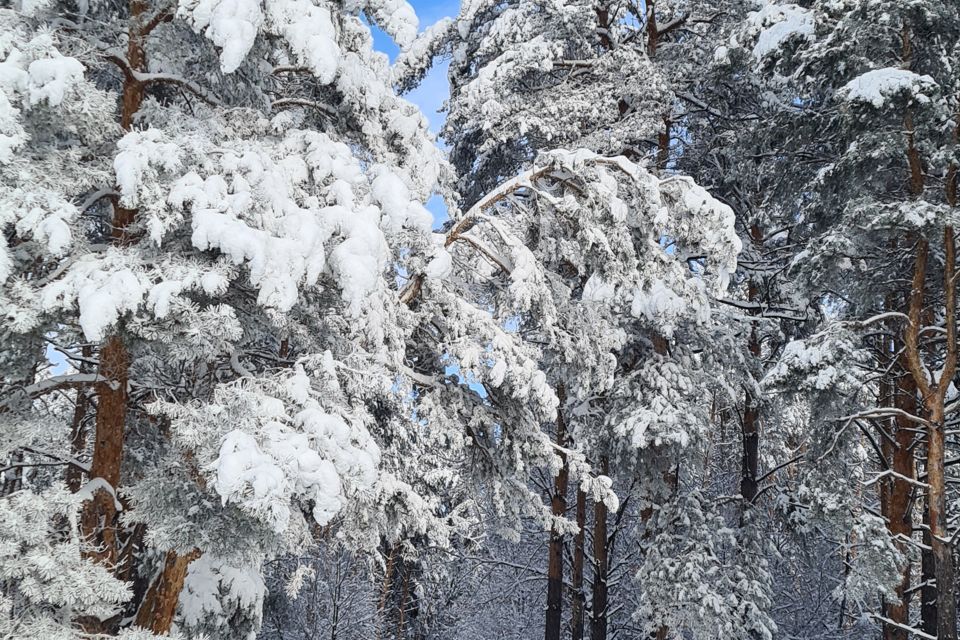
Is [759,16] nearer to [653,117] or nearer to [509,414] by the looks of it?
[653,117]

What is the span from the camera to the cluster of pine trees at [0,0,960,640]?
4.41 metres

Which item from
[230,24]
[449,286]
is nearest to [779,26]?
[449,286]

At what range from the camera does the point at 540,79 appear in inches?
467

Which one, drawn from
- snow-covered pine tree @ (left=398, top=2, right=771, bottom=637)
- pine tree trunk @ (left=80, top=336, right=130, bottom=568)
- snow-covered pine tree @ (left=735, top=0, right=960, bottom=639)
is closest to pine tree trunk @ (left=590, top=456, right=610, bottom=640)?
snow-covered pine tree @ (left=398, top=2, right=771, bottom=637)

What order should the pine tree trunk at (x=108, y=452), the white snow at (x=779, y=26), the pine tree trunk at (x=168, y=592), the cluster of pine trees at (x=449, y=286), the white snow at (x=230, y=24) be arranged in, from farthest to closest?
the white snow at (x=779, y=26)
the pine tree trunk at (x=168, y=592)
the pine tree trunk at (x=108, y=452)
the white snow at (x=230, y=24)
the cluster of pine trees at (x=449, y=286)

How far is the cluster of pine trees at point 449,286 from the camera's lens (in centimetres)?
441

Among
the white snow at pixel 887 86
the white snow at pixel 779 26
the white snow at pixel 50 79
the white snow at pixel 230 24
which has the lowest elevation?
the white snow at pixel 50 79

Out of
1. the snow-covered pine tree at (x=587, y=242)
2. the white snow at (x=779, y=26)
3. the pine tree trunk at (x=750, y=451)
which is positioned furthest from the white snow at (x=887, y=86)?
the pine tree trunk at (x=750, y=451)

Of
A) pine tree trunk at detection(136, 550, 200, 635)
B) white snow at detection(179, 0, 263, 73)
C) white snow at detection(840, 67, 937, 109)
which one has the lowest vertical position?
pine tree trunk at detection(136, 550, 200, 635)

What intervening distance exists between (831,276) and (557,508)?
20.2 feet

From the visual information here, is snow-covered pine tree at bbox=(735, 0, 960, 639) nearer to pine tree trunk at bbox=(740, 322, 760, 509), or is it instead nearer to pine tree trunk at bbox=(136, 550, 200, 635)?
pine tree trunk at bbox=(740, 322, 760, 509)

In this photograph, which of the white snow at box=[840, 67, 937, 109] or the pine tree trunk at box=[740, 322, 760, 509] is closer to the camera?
the white snow at box=[840, 67, 937, 109]

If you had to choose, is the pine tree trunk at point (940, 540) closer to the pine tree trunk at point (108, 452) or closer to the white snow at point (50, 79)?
the pine tree trunk at point (108, 452)

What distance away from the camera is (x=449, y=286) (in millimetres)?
7195
